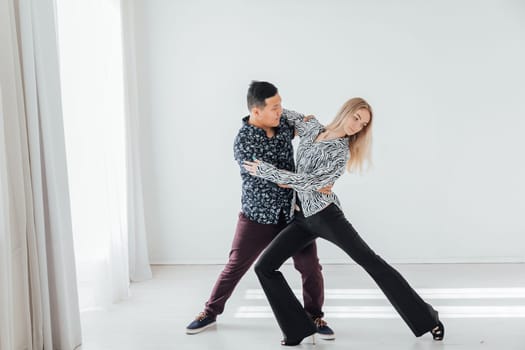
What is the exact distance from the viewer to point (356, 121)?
8.77 ft

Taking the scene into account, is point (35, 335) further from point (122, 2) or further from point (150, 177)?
point (122, 2)

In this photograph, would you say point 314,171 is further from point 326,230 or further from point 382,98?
point 382,98

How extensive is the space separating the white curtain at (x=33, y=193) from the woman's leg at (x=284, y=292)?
0.99 m

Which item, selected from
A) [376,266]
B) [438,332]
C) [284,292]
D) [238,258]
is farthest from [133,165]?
[438,332]

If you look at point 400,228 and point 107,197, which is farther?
point 400,228

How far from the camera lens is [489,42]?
14.2 feet

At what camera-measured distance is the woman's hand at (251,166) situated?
2709mm

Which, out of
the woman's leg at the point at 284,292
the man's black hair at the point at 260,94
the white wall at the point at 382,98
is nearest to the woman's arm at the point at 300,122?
the man's black hair at the point at 260,94

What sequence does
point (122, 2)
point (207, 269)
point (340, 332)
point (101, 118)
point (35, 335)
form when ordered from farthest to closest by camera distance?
point (207, 269) → point (122, 2) → point (101, 118) → point (340, 332) → point (35, 335)

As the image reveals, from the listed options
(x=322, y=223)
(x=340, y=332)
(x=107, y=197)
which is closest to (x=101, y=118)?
(x=107, y=197)

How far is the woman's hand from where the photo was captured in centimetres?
271

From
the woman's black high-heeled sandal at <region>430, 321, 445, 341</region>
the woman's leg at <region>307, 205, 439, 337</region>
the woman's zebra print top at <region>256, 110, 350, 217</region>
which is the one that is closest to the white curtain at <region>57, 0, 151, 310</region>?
the woman's zebra print top at <region>256, 110, 350, 217</region>

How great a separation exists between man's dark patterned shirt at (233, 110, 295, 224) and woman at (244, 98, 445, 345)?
8 centimetres

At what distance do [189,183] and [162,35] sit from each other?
1219 mm
